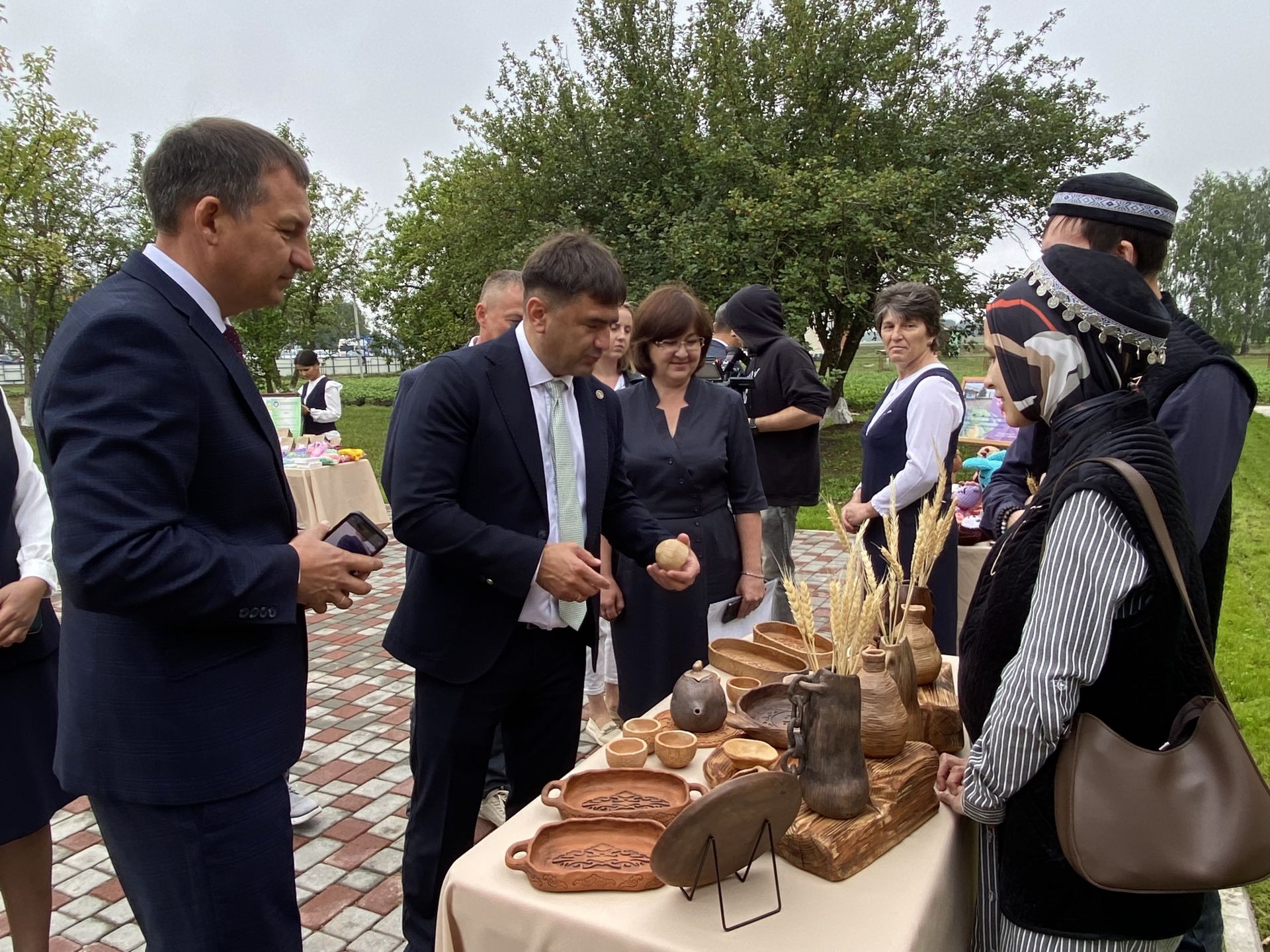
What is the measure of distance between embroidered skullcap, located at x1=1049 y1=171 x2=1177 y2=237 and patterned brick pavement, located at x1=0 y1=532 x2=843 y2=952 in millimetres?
2800

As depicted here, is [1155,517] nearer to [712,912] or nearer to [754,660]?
[712,912]

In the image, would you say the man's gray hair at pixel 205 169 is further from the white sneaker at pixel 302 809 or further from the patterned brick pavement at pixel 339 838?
the white sneaker at pixel 302 809

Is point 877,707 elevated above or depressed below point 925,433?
below

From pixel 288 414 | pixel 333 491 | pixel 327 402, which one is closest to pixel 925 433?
pixel 333 491

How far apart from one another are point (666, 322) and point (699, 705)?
1591 mm

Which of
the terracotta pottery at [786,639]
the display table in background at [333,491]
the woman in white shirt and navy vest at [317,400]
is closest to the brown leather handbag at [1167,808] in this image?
the terracotta pottery at [786,639]

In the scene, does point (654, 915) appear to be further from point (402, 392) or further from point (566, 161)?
point (566, 161)

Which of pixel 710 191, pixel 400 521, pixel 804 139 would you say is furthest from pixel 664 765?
pixel 804 139

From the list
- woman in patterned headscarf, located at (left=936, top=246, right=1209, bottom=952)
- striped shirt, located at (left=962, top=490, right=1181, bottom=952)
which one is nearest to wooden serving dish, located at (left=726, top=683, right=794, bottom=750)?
woman in patterned headscarf, located at (left=936, top=246, right=1209, bottom=952)

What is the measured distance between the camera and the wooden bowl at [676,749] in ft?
6.08

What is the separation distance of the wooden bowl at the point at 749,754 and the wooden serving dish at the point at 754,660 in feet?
1.31

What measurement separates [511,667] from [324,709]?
8.64ft

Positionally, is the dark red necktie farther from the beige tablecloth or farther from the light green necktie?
the beige tablecloth

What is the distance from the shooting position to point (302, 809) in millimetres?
3170
